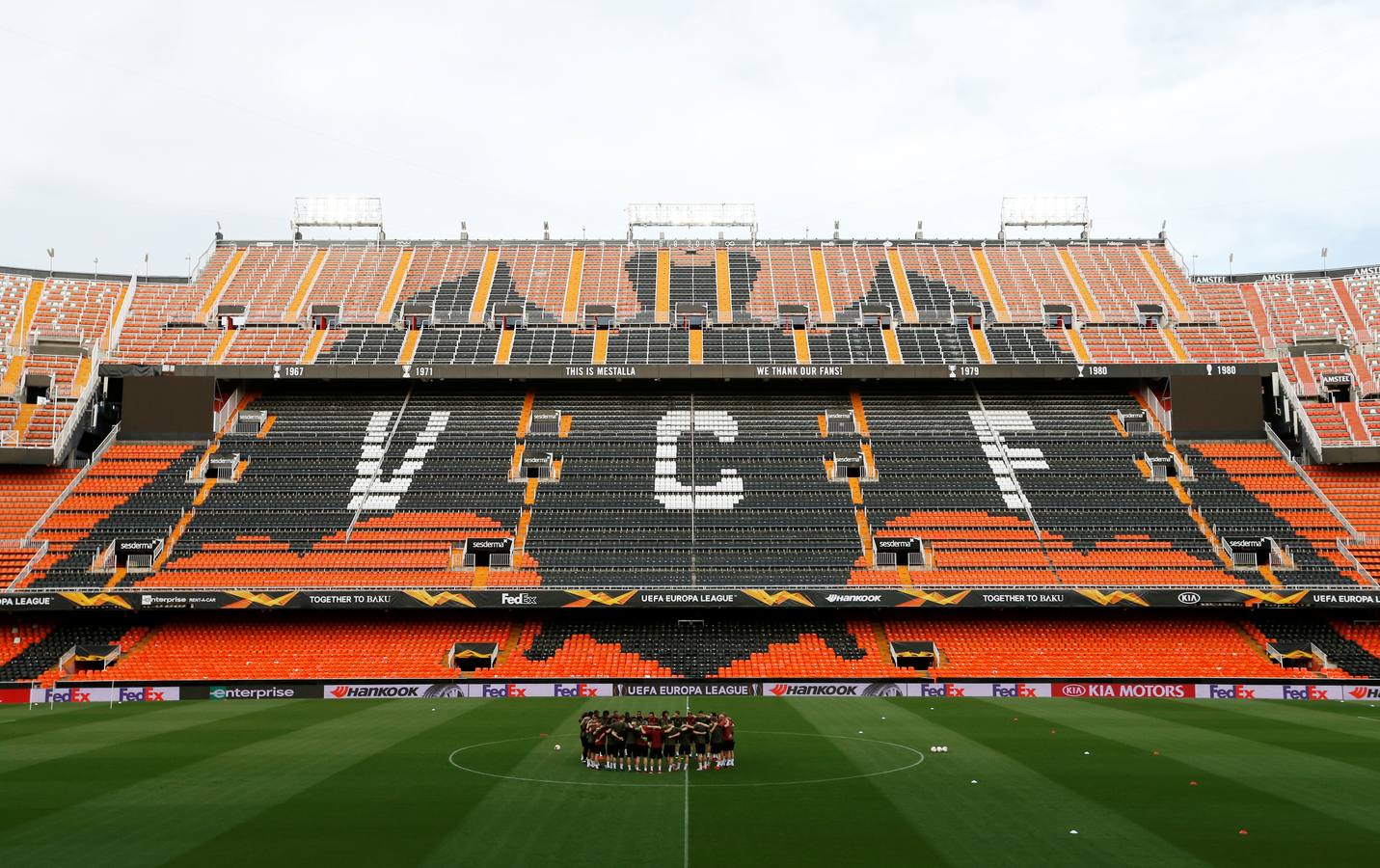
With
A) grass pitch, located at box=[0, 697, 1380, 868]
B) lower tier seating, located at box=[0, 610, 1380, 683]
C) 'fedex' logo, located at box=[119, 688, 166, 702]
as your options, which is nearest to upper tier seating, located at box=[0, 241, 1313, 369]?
lower tier seating, located at box=[0, 610, 1380, 683]

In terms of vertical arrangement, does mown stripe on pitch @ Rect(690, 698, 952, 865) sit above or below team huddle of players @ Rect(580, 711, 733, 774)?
below

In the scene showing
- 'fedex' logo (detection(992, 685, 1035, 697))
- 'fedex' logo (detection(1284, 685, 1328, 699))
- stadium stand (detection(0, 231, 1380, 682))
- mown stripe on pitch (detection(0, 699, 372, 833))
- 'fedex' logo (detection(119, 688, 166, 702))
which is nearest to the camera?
mown stripe on pitch (detection(0, 699, 372, 833))

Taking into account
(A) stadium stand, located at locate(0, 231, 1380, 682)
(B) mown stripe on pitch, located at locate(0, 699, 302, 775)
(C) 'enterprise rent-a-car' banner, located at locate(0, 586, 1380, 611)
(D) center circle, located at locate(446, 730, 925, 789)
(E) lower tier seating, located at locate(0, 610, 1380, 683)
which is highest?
(A) stadium stand, located at locate(0, 231, 1380, 682)

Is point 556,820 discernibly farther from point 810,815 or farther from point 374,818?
point 810,815

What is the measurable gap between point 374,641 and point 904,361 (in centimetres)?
2857

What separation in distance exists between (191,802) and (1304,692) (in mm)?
35476

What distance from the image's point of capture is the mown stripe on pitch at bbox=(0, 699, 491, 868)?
14.6 meters

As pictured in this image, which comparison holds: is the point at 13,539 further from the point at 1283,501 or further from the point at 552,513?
the point at 1283,501

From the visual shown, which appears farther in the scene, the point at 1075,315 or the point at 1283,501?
the point at 1075,315

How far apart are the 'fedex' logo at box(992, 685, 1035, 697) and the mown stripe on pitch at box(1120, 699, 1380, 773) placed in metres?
4.38

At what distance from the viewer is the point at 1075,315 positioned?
185 ft

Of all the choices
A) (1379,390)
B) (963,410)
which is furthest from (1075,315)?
(1379,390)

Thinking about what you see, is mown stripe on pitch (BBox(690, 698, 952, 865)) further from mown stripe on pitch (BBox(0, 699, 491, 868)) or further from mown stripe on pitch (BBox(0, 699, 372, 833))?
mown stripe on pitch (BBox(0, 699, 372, 833))

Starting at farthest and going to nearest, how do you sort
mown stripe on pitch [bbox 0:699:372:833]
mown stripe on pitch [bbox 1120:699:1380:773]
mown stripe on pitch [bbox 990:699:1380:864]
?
mown stripe on pitch [bbox 1120:699:1380:773]
mown stripe on pitch [bbox 0:699:372:833]
mown stripe on pitch [bbox 990:699:1380:864]
